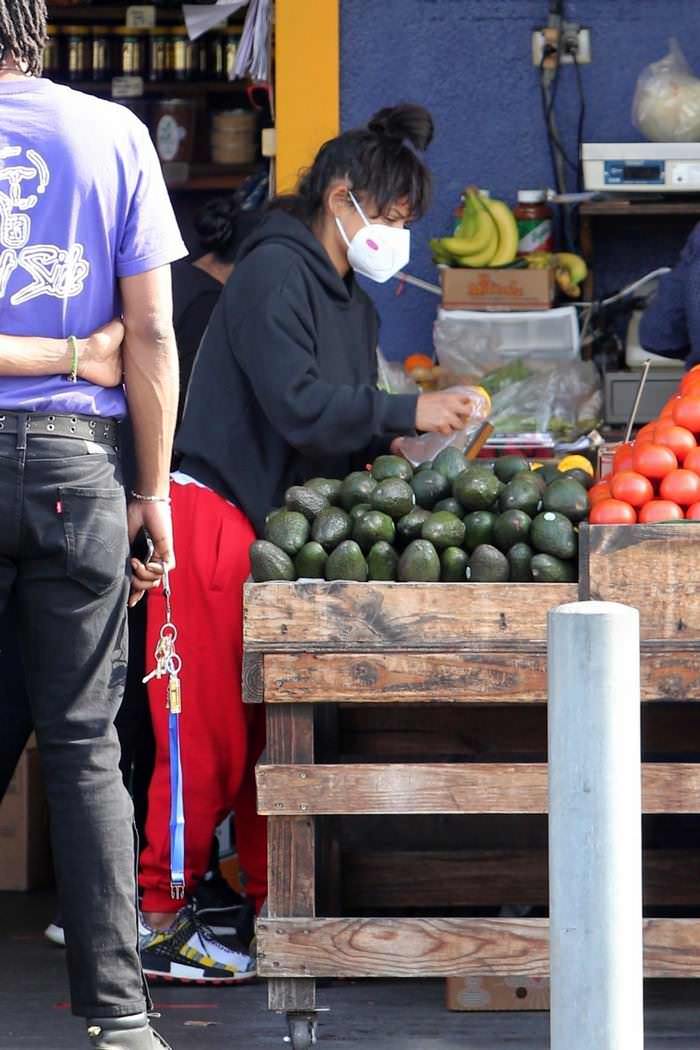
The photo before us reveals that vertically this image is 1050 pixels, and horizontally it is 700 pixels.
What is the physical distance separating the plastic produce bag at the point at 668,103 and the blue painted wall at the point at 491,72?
0.27m

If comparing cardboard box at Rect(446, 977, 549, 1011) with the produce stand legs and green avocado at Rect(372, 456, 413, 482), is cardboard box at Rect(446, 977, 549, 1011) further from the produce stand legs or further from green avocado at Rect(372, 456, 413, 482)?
green avocado at Rect(372, 456, 413, 482)

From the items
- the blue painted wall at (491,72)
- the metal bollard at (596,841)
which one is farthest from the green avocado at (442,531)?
the blue painted wall at (491,72)

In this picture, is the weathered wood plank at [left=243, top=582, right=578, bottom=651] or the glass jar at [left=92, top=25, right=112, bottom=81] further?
the glass jar at [left=92, top=25, right=112, bottom=81]

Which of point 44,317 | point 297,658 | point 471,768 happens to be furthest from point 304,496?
point 44,317

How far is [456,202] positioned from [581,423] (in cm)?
99

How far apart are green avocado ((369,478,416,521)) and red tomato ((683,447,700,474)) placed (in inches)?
22.3

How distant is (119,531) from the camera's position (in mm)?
2959

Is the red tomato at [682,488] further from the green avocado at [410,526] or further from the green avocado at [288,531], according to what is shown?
the green avocado at [288,531]

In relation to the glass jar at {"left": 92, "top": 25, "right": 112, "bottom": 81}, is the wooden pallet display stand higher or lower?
lower

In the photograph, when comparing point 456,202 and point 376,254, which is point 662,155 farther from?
point 376,254

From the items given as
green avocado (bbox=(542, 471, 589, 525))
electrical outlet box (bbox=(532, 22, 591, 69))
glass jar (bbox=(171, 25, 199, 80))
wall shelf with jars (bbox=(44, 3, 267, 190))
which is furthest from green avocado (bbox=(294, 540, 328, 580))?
glass jar (bbox=(171, 25, 199, 80))

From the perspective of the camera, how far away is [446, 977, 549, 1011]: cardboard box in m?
3.60

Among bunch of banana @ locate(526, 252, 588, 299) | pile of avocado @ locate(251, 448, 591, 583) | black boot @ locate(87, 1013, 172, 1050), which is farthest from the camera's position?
bunch of banana @ locate(526, 252, 588, 299)

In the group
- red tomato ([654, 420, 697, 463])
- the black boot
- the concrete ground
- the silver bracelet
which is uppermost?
red tomato ([654, 420, 697, 463])
